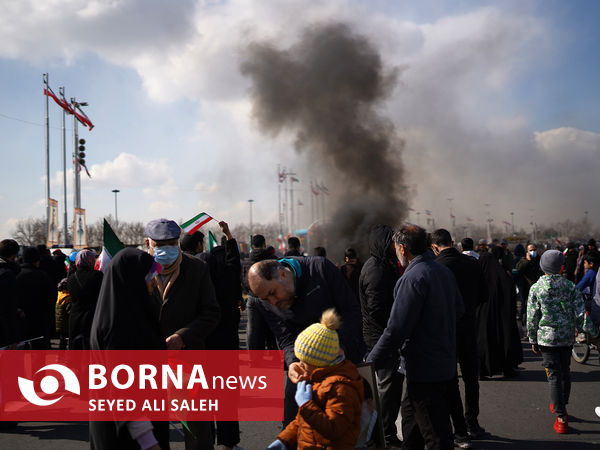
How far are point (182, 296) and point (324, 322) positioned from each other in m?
1.22

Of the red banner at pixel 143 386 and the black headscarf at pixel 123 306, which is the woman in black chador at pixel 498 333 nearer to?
the red banner at pixel 143 386

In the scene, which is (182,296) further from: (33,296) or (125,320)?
(33,296)

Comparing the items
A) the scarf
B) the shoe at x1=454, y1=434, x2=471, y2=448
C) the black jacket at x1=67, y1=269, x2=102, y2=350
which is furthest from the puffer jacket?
the black jacket at x1=67, y1=269, x2=102, y2=350

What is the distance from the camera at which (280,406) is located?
19.6 feet

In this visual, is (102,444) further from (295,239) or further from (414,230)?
(295,239)

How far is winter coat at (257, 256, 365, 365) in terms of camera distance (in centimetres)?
327

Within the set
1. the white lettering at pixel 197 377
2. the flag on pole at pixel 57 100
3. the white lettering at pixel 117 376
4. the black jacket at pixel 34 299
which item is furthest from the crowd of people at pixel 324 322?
the flag on pole at pixel 57 100

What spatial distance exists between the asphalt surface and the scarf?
205 cm

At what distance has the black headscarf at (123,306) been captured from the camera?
2.55m

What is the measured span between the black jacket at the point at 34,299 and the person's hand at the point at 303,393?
5.30 metres

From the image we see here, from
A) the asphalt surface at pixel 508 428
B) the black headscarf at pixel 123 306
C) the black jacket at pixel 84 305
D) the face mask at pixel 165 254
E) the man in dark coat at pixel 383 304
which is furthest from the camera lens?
the black jacket at pixel 84 305

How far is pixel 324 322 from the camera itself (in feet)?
9.15

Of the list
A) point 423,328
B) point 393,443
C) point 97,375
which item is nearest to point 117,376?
point 97,375

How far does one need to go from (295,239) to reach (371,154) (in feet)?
105
